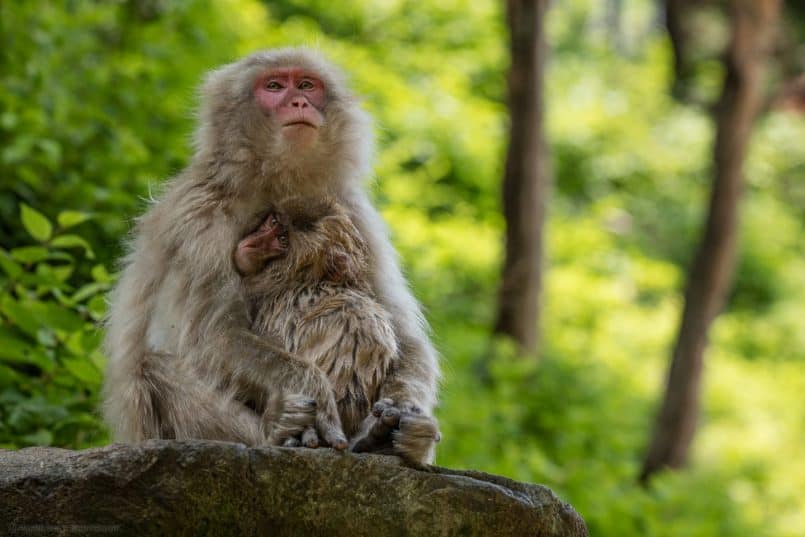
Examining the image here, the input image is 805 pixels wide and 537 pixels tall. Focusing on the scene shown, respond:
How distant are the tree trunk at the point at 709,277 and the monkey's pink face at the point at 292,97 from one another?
7731mm

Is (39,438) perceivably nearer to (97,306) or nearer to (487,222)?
(97,306)

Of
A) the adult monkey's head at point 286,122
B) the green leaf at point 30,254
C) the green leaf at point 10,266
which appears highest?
the adult monkey's head at point 286,122

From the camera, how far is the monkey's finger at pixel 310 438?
3.03 metres

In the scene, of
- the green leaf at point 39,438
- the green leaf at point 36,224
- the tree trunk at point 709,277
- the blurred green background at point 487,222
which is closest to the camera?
the green leaf at point 39,438

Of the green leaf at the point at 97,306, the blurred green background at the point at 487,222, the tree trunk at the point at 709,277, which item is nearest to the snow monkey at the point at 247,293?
the green leaf at the point at 97,306

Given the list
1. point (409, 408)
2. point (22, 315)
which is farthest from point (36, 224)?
point (409, 408)

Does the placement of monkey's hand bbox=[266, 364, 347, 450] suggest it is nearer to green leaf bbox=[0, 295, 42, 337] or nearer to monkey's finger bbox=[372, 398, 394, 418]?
monkey's finger bbox=[372, 398, 394, 418]

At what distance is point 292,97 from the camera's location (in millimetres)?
3670

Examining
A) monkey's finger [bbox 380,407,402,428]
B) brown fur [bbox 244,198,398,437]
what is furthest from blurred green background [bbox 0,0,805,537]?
monkey's finger [bbox 380,407,402,428]

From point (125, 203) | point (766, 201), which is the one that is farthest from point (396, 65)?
point (125, 203)

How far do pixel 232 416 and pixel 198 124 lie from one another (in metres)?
1.15

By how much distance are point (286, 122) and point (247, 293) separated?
543mm

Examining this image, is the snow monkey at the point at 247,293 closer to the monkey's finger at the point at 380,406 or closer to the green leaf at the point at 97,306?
the monkey's finger at the point at 380,406

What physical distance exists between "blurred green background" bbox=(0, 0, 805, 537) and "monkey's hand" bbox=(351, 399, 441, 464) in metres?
1.43
